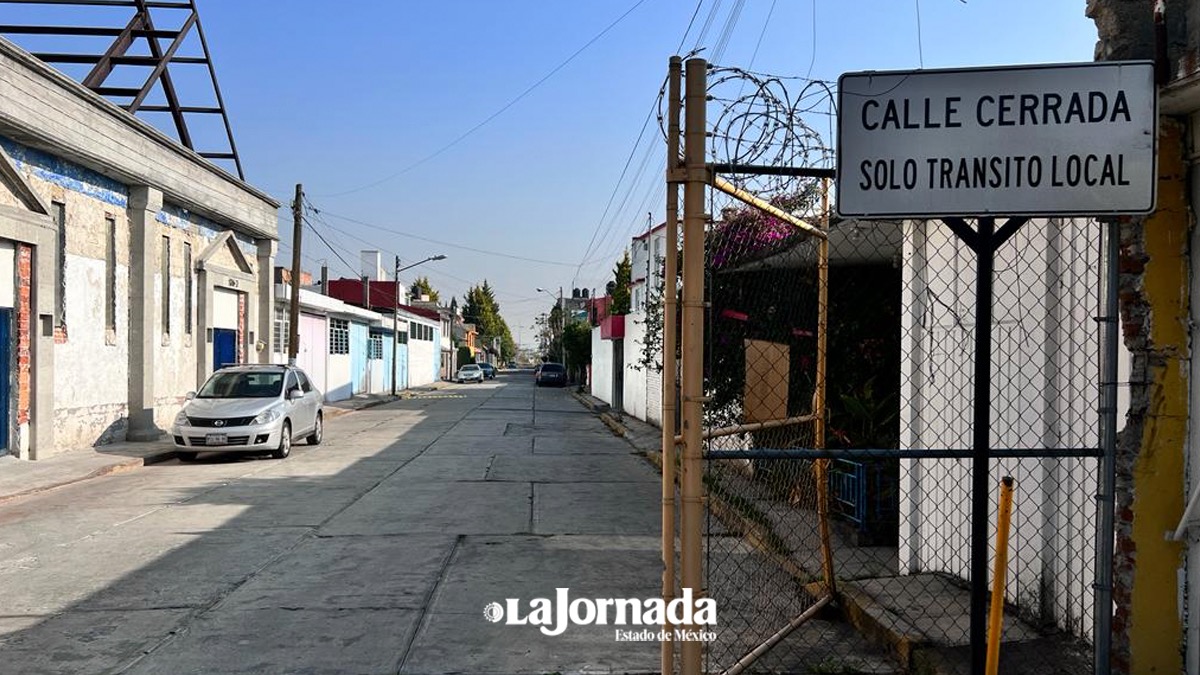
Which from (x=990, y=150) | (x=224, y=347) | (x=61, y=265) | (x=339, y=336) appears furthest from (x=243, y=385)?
(x=339, y=336)

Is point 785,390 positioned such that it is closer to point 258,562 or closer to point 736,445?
point 258,562

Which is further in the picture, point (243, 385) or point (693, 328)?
point (243, 385)

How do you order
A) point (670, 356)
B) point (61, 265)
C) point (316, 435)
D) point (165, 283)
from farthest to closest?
point (165, 283), point (316, 435), point (61, 265), point (670, 356)

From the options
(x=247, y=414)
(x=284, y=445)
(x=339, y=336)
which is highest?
(x=339, y=336)

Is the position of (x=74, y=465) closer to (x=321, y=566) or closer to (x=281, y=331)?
(x=321, y=566)

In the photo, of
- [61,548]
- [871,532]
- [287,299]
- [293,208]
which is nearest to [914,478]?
[871,532]

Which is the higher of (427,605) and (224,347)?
(224,347)

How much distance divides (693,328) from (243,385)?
46.9 feet

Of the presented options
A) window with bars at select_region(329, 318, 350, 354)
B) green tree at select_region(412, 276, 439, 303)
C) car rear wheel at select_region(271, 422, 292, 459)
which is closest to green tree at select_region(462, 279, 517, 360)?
green tree at select_region(412, 276, 439, 303)

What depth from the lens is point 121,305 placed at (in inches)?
658

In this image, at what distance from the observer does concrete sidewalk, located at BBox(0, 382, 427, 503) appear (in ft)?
38.0

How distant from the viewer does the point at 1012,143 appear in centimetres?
341

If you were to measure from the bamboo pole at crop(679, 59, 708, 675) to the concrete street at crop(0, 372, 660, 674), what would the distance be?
1565mm

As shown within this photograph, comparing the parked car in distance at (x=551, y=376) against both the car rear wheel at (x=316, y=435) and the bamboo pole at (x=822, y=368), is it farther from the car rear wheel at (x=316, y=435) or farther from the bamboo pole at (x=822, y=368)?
the bamboo pole at (x=822, y=368)
